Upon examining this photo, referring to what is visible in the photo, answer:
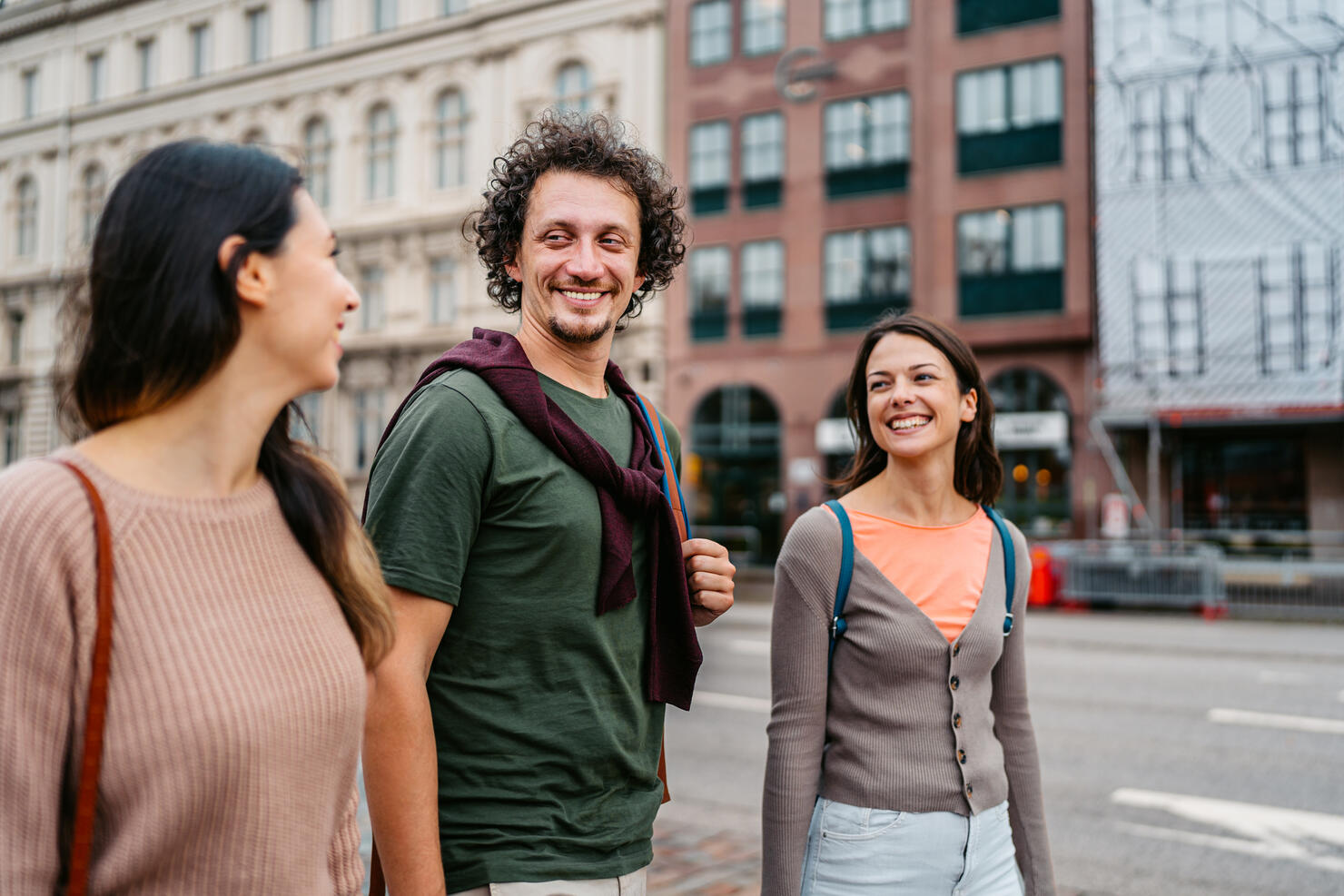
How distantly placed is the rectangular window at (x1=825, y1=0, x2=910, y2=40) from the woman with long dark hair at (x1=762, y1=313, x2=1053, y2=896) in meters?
24.6

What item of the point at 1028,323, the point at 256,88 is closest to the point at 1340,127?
the point at 1028,323

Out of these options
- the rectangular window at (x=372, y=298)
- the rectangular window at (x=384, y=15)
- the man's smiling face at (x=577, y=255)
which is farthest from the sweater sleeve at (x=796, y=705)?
the rectangular window at (x=384, y=15)

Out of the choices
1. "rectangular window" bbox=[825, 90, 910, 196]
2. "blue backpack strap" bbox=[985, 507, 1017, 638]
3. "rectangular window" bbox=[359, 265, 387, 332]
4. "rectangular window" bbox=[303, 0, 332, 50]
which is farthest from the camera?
"rectangular window" bbox=[303, 0, 332, 50]

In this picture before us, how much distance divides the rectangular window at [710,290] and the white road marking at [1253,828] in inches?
824

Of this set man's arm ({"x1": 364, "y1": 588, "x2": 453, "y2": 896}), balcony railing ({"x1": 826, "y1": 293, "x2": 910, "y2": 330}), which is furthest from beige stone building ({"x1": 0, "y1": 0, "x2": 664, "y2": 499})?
man's arm ({"x1": 364, "y1": 588, "x2": 453, "y2": 896})

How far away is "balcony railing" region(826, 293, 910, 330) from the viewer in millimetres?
24688

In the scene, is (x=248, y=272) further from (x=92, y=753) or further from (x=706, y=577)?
(x=706, y=577)

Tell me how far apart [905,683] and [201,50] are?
4000 centimetres

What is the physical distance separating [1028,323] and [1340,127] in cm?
678

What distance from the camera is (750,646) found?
12.8 m

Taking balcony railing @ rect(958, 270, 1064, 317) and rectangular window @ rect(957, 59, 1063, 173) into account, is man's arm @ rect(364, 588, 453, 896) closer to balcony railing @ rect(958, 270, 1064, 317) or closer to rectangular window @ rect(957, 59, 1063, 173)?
balcony railing @ rect(958, 270, 1064, 317)

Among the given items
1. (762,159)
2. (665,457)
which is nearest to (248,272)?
(665,457)

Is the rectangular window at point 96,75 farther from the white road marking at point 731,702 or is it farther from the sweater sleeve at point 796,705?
the sweater sleeve at point 796,705

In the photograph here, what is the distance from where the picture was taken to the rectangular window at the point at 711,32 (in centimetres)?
2705
